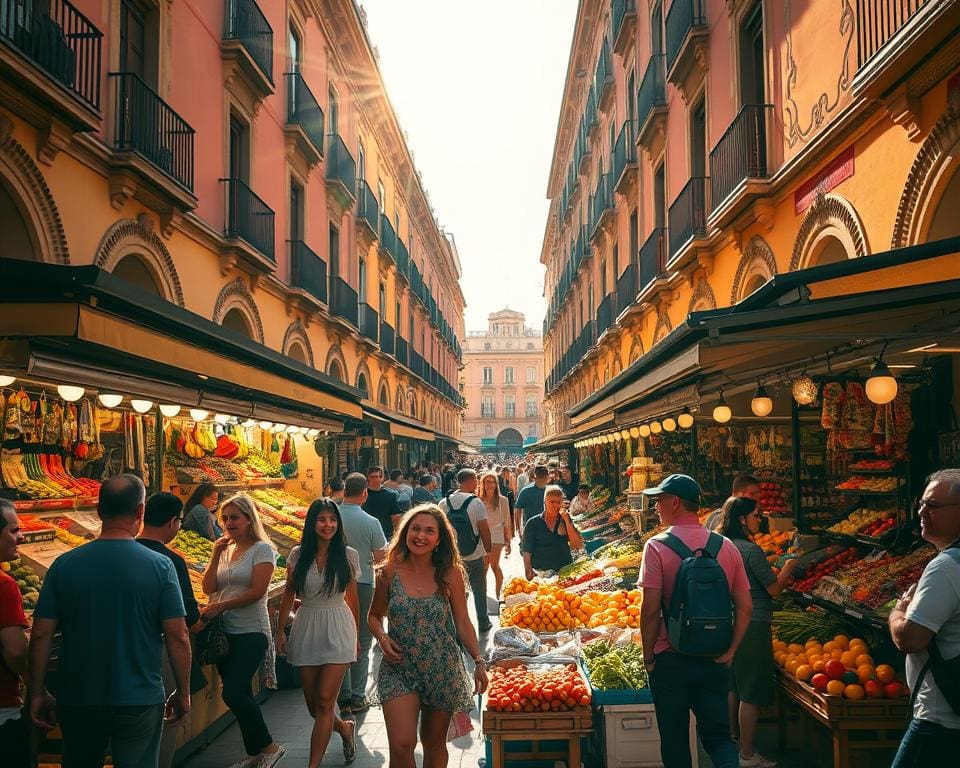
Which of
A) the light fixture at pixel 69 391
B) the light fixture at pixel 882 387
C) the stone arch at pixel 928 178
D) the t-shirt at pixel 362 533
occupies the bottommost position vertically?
the t-shirt at pixel 362 533

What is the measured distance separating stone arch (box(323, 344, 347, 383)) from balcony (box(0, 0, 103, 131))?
11055 mm

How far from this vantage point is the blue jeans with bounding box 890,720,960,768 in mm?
3268

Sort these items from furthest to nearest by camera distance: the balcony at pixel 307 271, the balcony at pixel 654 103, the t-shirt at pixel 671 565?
1. the balcony at pixel 307 271
2. the balcony at pixel 654 103
3. the t-shirt at pixel 671 565

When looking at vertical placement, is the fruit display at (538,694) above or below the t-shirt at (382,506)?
below

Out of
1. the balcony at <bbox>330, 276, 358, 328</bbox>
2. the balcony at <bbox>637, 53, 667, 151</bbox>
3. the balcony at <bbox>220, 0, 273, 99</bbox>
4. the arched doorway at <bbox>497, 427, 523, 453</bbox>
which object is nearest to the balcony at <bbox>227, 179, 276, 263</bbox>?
the balcony at <bbox>220, 0, 273, 99</bbox>

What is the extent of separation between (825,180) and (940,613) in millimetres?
6282

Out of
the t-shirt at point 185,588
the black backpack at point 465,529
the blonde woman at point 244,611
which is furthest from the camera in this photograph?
the black backpack at point 465,529

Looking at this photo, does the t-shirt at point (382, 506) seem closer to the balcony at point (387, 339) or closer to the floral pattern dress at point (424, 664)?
the floral pattern dress at point (424, 664)

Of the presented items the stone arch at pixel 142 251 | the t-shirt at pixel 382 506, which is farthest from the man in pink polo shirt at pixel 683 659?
the stone arch at pixel 142 251

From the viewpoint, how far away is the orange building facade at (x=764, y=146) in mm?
6578

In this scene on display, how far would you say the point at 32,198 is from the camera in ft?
26.6

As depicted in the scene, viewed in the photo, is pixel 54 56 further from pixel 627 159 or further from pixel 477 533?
pixel 627 159

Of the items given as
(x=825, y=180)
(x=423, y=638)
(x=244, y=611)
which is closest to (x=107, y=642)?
(x=423, y=638)

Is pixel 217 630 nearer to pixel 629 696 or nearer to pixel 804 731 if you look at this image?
pixel 629 696
